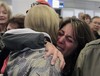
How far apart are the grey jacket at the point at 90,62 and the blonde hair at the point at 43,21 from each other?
0.90ft

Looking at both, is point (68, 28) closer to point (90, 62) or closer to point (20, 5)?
point (90, 62)

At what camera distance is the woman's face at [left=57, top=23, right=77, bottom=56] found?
162cm

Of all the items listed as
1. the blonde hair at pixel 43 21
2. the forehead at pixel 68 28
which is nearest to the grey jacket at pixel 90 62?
the blonde hair at pixel 43 21

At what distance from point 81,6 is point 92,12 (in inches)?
28.1

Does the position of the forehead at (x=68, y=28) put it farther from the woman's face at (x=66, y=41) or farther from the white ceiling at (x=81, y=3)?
the white ceiling at (x=81, y=3)

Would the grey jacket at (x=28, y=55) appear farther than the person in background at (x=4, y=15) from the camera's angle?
No

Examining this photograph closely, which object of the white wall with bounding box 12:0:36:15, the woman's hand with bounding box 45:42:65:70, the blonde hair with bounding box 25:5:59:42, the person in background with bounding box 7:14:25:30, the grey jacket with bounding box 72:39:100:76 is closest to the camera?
the grey jacket with bounding box 72:39:100:76

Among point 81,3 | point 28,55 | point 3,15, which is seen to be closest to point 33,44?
point 28,55

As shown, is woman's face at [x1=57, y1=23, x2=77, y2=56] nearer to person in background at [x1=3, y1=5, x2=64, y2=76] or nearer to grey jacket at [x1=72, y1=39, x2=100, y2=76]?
person in background at [x1=3, y1=5, x2=64, y2=76]

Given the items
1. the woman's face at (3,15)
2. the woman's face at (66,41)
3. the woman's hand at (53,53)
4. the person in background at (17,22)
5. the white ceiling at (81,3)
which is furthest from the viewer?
the white ceiling at (81,3)

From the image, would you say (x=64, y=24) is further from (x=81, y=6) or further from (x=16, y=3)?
(x=81, y=6)

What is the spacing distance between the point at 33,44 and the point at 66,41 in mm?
394

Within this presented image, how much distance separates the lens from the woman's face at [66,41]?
1.62 meters

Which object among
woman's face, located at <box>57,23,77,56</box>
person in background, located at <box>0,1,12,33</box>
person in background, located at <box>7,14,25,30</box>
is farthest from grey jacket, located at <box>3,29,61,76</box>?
person in background, located at <box>0,1,12,33</box>
